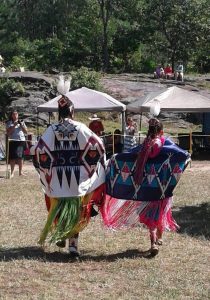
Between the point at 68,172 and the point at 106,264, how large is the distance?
106 cm

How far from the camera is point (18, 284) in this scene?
17.9 ft

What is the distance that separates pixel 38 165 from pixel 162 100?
11.8 meters

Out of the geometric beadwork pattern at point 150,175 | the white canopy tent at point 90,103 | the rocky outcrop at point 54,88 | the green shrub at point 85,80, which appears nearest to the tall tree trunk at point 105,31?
the rocky outcrop at point 54,88

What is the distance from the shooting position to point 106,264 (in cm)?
625

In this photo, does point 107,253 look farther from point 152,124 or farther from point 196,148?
point 196,148

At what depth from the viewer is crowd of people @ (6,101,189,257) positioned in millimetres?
6574

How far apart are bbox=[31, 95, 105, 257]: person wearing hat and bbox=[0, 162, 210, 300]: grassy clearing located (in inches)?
13.7

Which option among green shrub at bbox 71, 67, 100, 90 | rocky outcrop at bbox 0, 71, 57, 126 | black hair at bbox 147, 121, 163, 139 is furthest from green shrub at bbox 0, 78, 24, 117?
black hair at bbox 147, 121, 163, 139

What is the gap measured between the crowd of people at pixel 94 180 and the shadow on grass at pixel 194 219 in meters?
1.05

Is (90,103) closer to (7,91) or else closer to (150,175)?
(7,91)

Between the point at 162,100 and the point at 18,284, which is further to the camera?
the point at 162,100

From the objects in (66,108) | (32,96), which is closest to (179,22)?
(32,96)

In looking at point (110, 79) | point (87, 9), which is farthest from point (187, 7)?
point (110, 79)

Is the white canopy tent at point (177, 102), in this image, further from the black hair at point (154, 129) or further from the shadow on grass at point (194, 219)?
the black hair at point (154, 129)
